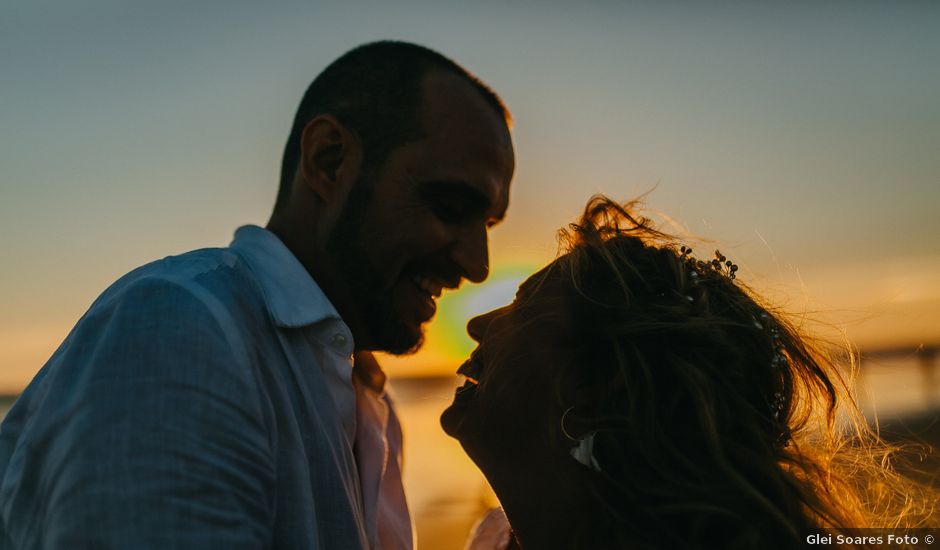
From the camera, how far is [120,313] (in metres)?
1.85

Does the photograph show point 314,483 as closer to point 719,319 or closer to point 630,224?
point 719,319

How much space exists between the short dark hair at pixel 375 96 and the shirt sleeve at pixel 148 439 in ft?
3.59

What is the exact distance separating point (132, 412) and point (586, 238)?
5.91 ft

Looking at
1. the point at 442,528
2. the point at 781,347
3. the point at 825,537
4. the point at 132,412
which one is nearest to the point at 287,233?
the point at 132,412

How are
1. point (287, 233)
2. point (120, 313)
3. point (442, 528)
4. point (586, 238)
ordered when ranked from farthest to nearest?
point (442, 528) → point (586, 238) → point (287, 233) → point (120, 313)

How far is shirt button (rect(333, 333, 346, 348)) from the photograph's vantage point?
2.38m

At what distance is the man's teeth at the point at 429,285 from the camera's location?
112 inches

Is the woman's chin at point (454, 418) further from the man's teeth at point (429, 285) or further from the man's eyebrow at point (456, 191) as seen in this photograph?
the man's eyebrow at point (456, 191)

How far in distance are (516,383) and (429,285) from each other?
17.2 inches

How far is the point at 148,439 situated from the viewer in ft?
5.59

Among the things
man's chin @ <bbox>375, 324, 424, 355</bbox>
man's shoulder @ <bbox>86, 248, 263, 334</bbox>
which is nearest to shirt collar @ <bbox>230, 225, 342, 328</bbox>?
man's shoulder @ <bbox>86, 248, 263, 334</bbox>

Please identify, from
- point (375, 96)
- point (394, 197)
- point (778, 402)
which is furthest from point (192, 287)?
point (778, 402)

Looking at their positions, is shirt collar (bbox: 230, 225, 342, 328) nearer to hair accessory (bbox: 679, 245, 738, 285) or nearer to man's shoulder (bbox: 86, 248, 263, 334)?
man's shoulder (bbox: 86, 248, 263, 334)

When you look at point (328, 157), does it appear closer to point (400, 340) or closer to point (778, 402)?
point (400, 340)
